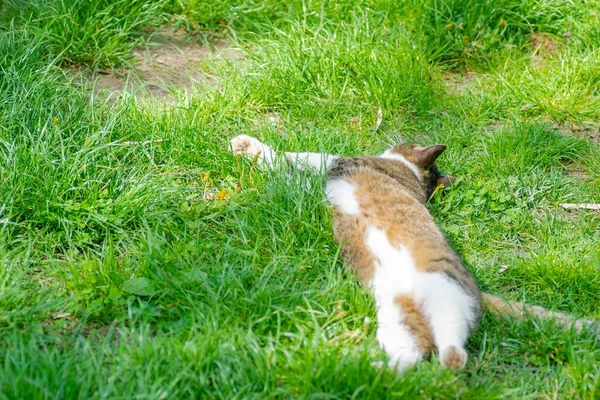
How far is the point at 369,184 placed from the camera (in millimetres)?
4332

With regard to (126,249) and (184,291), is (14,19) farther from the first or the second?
(184,291)

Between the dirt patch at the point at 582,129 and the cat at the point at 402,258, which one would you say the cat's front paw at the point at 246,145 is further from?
the dirt patch at the point at 582,129

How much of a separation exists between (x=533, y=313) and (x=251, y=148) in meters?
1.93

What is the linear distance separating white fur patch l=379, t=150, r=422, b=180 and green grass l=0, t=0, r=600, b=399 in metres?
0.21

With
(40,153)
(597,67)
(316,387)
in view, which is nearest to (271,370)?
(316,387)

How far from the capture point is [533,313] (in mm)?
3762

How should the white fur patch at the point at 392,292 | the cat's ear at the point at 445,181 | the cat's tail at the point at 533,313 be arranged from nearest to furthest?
1. the white fur patch at the point at 392,292
2. the cat's tail at the point at 533,313
3. the cat's ear at the point at 445,181

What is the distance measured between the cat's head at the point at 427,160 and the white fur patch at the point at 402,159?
1cm

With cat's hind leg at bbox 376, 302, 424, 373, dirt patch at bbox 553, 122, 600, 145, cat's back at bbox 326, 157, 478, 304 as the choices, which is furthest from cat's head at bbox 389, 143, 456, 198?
cat's hind leg at bbox 376, 302, 424, 373

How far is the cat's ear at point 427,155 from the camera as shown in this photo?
15.4 ft

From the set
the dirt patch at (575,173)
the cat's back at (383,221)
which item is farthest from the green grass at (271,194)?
the cat's back at (383,221)

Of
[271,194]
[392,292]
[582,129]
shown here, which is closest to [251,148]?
[271,194]

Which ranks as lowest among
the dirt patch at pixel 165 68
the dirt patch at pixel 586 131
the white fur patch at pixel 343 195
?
the dirt patch at pixel 586 131

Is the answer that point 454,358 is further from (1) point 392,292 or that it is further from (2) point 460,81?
(2) point 460,81
